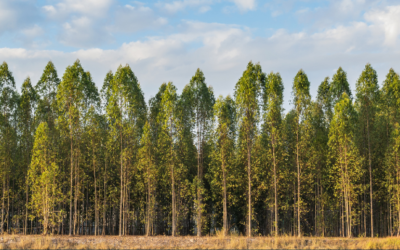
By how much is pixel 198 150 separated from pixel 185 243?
31.4 ft

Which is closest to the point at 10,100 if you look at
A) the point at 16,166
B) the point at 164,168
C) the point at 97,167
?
the point at 16,166

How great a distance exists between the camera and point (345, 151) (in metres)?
31.1

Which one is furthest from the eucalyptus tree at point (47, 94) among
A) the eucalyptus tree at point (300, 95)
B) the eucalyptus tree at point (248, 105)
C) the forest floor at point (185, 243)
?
the eucalyptus tree at point (300, 95)

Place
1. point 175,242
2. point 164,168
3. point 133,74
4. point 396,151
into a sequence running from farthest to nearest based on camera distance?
point 133,74, point 164,168, point 396,151, point 175,242

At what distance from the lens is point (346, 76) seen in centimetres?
3878

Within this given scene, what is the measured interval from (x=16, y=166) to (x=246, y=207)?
22476 millimetres

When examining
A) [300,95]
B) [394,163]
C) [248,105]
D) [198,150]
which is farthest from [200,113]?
[394,163]

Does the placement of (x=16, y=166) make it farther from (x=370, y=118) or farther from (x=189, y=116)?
(x=370, y=118)

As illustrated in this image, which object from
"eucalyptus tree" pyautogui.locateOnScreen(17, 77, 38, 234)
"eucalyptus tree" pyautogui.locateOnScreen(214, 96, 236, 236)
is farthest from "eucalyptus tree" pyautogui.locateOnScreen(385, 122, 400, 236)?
"eucalyptus tree" pyautogui.locateOnScreen(17, 77, 38, 234)

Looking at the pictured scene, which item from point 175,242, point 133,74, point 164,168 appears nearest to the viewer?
point 175,242

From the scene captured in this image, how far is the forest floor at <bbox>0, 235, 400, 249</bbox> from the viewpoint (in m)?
24.5

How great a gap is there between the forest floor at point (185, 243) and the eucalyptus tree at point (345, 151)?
197 inches

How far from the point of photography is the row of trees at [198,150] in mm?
31172

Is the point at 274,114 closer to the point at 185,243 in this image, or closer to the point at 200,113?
the point at 200,113
